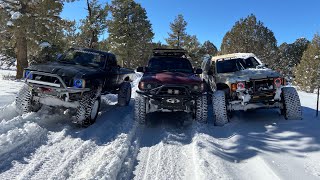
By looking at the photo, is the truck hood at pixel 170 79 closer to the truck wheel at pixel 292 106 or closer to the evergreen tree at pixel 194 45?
the truck wheel at pixel 292 106

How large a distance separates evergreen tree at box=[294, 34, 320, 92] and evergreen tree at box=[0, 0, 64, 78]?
2985cm

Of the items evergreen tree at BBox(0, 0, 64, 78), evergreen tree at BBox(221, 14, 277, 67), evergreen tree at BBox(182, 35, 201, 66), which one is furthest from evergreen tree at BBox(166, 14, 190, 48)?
evergreen tree at BBox(0, 0, 64, 78)

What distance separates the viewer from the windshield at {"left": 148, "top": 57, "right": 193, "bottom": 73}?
9.58 metres

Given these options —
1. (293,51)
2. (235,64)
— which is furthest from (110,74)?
(293,51)

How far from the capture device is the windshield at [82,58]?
927 cm

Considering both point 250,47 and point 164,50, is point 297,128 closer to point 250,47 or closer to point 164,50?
point 164,50

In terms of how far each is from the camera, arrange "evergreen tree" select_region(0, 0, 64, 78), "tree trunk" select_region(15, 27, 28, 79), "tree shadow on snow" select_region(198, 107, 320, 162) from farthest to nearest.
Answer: "tree trunk" select_region(15, 27, 28, 79) → "evergreen tree" select_region(0, 0, 64, 78) → "tree shadow on snow" select_region(198, 107, 320, 162)

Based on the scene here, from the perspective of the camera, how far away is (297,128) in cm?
→ 708

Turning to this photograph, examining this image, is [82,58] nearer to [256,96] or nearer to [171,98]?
[171,98]

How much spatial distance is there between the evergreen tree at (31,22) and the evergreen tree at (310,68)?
29.9 m

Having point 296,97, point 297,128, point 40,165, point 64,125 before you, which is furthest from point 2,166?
point 296,97

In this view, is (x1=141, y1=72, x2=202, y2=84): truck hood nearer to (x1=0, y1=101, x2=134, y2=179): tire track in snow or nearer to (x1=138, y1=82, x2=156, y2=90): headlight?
(x1=138, y1=82, x2=156, y2=90): headlight

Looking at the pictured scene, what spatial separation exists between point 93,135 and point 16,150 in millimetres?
1679

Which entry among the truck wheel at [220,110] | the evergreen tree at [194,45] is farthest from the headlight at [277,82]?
the evergreen tree at [194,45]
